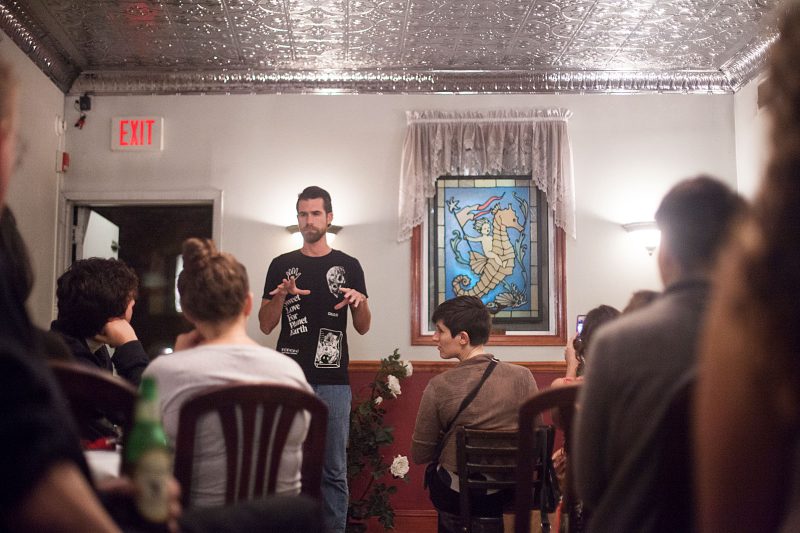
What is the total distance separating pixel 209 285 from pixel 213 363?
0.83 ft

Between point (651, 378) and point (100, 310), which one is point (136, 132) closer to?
point (100, 310)

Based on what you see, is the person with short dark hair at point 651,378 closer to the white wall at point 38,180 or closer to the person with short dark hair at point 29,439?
the person with short dark hair at point 29,439

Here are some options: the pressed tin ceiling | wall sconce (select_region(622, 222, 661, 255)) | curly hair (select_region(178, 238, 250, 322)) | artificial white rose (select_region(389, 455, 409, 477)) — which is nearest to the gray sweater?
curly hair (select_region(178, 238, 250, 322))

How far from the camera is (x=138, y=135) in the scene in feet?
18.0

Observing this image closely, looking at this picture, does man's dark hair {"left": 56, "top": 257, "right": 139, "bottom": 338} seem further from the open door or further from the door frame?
the open door

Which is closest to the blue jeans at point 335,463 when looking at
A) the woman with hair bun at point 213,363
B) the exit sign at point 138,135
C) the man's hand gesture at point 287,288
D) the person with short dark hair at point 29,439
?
the man's hand gesture at point 287,288

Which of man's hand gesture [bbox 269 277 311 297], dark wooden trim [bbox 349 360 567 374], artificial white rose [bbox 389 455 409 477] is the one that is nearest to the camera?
man's hand gesture [bbox 269 277 311 297]

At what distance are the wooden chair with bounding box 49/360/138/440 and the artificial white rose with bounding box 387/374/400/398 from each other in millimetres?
3284

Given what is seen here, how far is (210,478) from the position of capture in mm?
1776

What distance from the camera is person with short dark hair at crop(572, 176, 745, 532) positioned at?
118 cm

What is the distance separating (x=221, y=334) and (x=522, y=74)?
13.3 feet

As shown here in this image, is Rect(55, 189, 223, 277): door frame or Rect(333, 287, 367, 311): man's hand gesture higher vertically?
Rect(55, 189, 223, 277): door frame

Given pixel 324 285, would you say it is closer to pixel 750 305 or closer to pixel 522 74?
pixel 522 74

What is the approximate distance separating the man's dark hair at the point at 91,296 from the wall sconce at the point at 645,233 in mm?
3738
